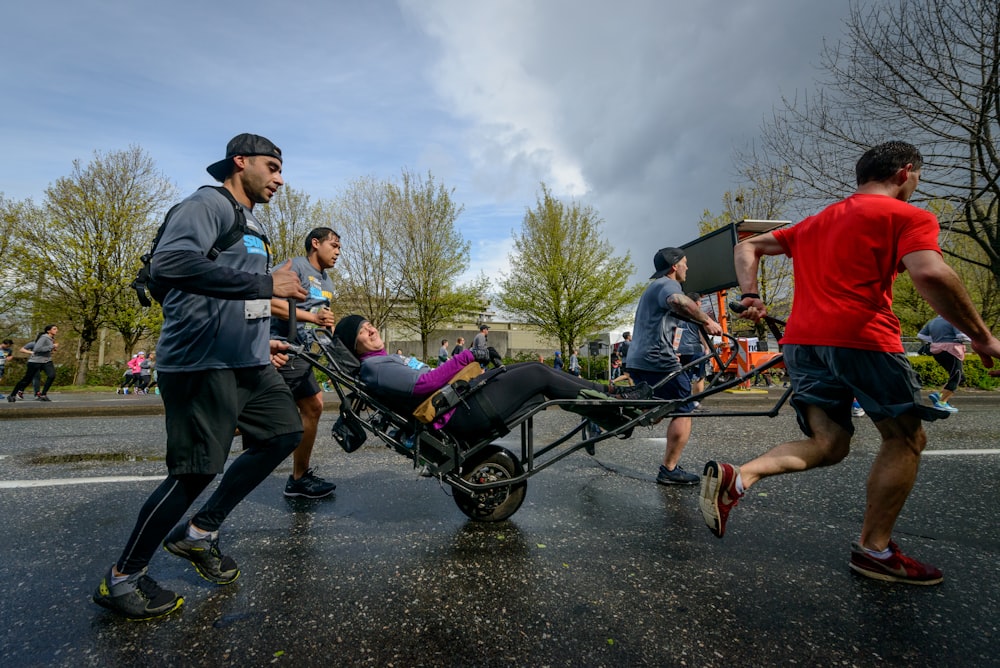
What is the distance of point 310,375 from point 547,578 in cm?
219

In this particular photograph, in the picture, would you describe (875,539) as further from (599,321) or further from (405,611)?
(599,321)

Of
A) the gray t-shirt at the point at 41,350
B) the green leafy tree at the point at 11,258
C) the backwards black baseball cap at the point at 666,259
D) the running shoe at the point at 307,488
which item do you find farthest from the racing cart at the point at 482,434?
the green leafy tree at the point at 11,258

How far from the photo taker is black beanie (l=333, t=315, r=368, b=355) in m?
3.16

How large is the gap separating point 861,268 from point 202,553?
3139mm

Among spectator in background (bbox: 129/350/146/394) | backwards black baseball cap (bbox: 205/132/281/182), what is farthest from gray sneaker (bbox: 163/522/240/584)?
spectator in background (bbox: 129/350/146/394)

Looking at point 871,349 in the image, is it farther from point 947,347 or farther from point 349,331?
point 947,347

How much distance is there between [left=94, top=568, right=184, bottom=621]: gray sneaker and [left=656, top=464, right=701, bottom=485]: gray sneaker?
3119mm

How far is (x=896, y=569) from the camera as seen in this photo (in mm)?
2234

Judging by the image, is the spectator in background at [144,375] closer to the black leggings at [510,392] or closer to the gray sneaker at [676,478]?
the black leggings at [510,392]

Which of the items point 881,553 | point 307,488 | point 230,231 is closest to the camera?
point 230,231

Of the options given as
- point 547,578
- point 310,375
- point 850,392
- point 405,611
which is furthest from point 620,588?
point 310,375

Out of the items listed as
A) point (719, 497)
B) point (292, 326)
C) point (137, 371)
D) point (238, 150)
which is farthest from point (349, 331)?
point (137, 371)

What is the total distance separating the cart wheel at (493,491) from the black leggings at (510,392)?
0.18 m

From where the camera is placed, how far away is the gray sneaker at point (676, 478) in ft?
12.6
